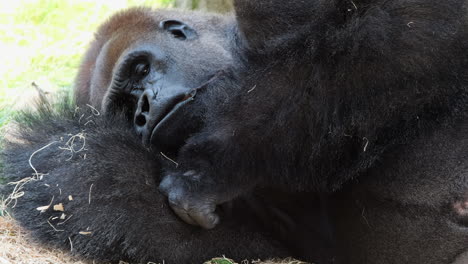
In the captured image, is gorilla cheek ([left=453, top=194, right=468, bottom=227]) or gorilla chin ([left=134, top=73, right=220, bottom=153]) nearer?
gorilla cheek ([left=453, top=194, right=468, bottom=227])

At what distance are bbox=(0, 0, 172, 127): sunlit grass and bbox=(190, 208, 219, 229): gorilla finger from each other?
2222 mm

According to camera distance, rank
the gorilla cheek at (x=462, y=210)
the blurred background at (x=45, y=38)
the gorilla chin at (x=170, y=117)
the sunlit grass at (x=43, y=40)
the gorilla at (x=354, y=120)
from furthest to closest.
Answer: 1. the sunlit grass at (x=43, y=40)
2. the blurred background at (x=45, y=38)
3. the gorilla chin at (x=170, y=117)
4. the gorilla cheek at (x=462, y=210)
5. the gorilla at (x=354, y=120)

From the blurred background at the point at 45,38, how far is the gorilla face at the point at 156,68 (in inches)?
43.5

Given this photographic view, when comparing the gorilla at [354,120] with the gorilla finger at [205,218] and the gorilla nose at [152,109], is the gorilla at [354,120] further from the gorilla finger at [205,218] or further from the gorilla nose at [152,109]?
the gorilla nose at [152,109]

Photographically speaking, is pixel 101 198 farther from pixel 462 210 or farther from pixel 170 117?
pixel 462 210

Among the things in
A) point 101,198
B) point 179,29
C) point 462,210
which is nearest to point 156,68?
point 179,29

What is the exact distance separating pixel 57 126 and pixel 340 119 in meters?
1.11

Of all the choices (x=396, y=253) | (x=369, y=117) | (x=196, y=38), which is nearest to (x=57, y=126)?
(x=196, y=38)

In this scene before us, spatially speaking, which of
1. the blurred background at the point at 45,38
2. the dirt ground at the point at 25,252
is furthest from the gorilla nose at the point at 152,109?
the blurred background at the point at 45,38

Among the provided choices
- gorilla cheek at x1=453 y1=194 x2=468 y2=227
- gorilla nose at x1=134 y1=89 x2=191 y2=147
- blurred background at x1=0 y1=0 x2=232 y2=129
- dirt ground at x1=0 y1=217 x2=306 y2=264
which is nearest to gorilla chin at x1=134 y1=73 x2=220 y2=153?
gorilla nose at x1=134 y1=89 x2=191 y2=147

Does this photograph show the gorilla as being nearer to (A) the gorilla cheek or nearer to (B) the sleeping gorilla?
(A) the gorilla cheek

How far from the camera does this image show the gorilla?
6.77ft

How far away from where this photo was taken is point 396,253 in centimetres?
229

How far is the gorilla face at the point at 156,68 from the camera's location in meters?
2.35
